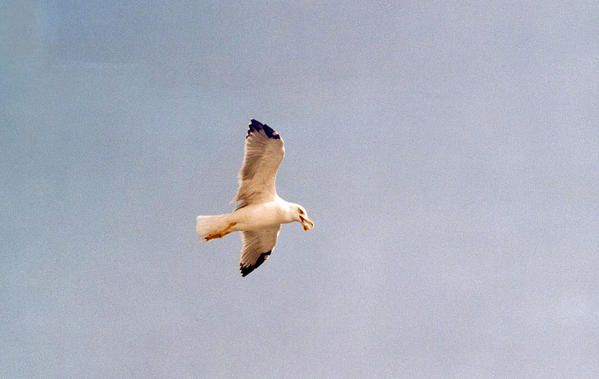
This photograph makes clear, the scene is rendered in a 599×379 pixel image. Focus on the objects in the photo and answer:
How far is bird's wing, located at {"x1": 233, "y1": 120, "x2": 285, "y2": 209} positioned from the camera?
12.2 metres

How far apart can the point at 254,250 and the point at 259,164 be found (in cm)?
220

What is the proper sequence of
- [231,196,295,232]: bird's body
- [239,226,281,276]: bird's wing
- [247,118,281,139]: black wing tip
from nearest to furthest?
1. [247,118,281,139]: black wing tip
2. [231,196,295,232]: bird's body
3. [239,226,281,276]: bird's wing

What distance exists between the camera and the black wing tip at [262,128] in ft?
39.9

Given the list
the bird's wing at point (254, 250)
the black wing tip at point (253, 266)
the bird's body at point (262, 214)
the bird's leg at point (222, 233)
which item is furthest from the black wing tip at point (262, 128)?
the black wing tip at point (253, 266)

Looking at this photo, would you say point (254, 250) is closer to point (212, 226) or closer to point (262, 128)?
point (212, 226)

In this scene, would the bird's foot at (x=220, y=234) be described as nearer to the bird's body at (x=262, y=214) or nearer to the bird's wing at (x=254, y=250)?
the bird's body at (x=262, y=214)

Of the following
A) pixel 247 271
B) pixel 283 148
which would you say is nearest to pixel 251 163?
pixel 283 148

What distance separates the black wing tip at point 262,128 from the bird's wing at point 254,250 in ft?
7.90

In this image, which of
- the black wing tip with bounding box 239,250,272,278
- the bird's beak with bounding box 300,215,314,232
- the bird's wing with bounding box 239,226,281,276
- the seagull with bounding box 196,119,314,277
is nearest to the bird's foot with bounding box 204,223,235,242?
the seagull with bounding box 196,119,314,277

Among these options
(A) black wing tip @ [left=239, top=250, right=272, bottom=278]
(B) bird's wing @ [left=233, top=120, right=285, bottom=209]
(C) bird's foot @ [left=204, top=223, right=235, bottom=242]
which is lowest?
(C) bird's foot @ [left=204, top=223, right=235, bottom=242]

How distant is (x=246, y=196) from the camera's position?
12.9 meters

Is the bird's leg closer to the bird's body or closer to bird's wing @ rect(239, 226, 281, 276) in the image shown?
the bird's body

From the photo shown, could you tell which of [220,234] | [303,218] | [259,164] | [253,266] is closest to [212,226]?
[220,234]

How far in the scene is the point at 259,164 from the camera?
1249 cm
